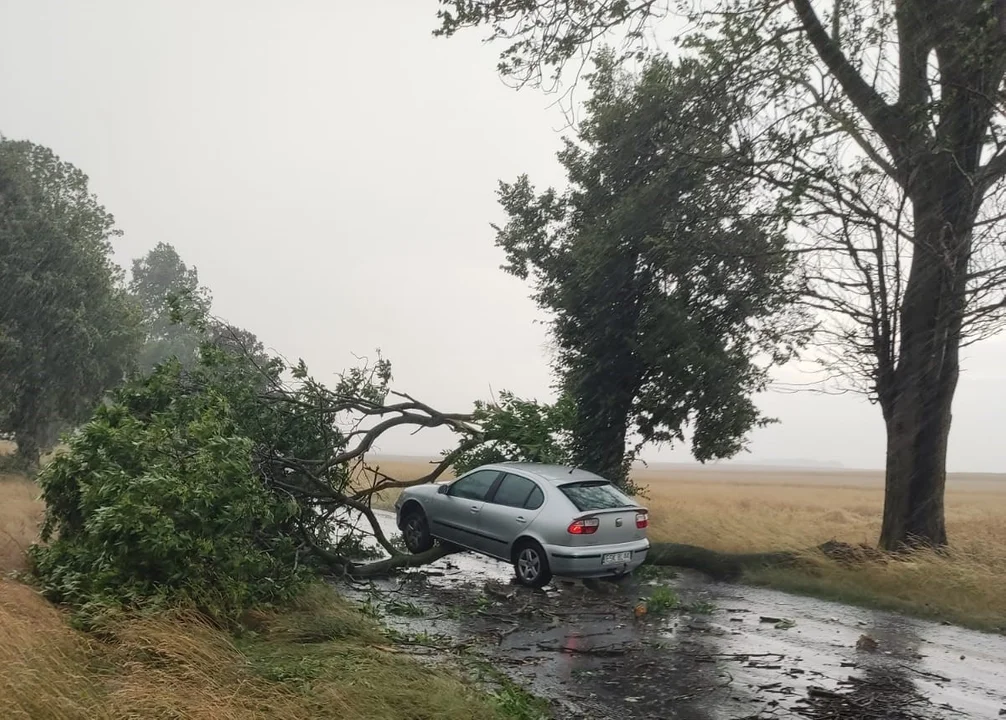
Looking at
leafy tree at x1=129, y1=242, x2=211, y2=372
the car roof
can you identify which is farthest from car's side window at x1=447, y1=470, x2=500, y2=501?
A: leafy tree at x1=129, y1=242, x2=211, y2=372

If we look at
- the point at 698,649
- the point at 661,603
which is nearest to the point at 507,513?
the point at 661,603

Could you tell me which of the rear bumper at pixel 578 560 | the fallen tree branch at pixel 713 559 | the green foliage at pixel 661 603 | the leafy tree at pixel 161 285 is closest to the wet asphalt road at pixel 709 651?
the green foliage at pixel 661 603

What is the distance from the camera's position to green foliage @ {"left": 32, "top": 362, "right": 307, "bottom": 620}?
8289 mm

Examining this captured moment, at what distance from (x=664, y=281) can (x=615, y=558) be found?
24.0ft

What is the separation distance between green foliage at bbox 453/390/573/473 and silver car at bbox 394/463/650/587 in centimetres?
96

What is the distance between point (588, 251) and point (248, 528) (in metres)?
10.1

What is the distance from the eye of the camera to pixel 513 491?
39.2 ft

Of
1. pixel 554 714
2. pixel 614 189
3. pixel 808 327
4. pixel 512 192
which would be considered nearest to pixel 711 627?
pixel 554 714

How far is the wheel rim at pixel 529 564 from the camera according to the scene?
11391 millimetres

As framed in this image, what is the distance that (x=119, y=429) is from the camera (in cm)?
998

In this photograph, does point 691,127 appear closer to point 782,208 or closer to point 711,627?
point 782,208

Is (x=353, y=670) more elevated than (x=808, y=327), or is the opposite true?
(x=808, y=327)

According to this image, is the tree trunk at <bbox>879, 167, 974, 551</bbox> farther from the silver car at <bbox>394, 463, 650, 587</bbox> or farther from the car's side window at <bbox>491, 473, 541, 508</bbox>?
the car's side window at <bbox>491, 473, 541, 508</bbox>

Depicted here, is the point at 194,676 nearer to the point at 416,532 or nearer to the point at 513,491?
the point at 513,491
